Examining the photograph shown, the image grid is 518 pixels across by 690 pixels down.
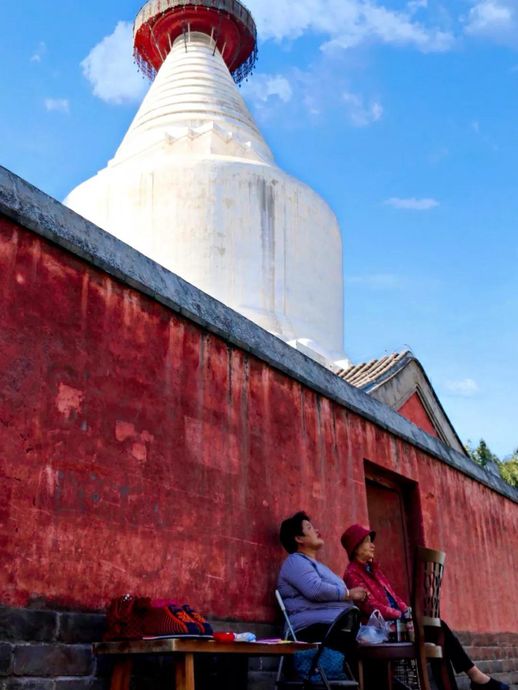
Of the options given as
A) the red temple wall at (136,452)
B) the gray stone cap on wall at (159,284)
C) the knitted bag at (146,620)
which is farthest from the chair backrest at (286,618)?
the gray stone cap on wall at (159,284)

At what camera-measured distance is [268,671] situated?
16.9 ft

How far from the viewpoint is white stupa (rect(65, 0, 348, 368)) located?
13195 millimetres

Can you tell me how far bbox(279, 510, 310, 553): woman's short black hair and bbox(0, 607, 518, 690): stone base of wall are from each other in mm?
811

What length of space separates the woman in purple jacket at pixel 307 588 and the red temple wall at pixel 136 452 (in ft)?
0.66

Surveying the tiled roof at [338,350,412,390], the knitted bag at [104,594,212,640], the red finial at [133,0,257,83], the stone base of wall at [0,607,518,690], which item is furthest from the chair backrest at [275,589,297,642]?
the red finial at [133,0,257,83]

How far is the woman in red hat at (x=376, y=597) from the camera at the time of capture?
17.1 feet

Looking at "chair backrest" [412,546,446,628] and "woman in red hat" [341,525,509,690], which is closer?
"chair backrest" [412,546,446,628]

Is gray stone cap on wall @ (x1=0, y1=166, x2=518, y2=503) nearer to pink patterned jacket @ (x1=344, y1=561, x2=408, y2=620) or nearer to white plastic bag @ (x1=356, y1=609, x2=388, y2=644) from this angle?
pink patterned jacket @ (x1=344, y1=561, x2=408, y2=620)

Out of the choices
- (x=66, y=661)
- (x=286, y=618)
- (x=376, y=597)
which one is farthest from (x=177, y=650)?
(x=376, y=597)

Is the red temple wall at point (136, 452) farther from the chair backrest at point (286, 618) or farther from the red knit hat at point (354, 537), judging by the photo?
the red knit hat at point (354, 537)

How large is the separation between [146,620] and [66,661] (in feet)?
1.26

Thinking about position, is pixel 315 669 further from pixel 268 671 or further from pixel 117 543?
pixel 117 543

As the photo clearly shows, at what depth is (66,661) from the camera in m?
3.80

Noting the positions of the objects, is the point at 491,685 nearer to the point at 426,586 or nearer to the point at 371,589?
the point at 371,589
